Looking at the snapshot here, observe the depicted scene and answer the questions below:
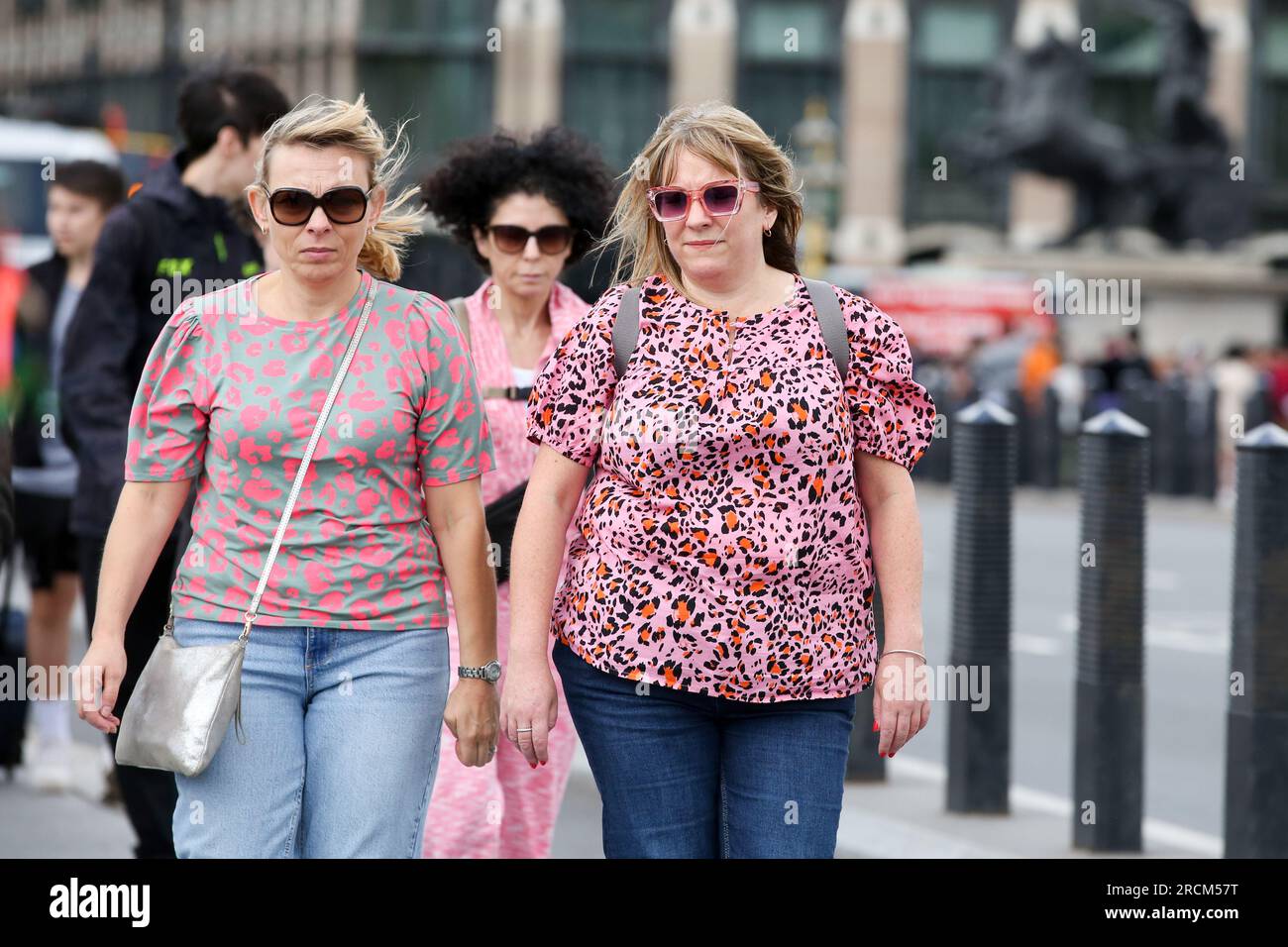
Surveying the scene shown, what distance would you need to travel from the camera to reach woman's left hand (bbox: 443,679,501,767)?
3854 mm

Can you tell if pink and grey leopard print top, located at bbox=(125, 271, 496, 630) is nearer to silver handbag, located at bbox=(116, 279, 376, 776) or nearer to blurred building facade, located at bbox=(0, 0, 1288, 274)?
silver handbag, located at bbox=(116, 279, 376, 776)

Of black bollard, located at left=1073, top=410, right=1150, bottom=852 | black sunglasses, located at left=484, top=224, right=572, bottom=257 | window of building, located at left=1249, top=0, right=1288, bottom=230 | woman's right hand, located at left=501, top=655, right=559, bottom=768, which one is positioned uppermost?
window of building, located at left=1249, top=0, right=1288, bottom=230

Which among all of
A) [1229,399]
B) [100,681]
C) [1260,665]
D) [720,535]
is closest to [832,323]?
[720,535]

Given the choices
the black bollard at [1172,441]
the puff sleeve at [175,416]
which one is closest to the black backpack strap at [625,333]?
the puff sleeve at [175,416]

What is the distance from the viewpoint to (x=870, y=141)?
161 feet

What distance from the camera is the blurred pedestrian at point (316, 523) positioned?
3.64m

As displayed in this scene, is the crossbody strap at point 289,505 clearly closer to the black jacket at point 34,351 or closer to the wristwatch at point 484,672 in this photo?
the wristwatch at point 484,672

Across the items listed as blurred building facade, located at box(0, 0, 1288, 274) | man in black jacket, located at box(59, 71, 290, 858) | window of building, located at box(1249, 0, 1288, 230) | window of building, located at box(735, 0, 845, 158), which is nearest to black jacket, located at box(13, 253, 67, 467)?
man in black jacket, located at box(59, 71, 290, 858)

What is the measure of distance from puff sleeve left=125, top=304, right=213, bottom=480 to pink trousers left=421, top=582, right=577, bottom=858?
3.39 ft

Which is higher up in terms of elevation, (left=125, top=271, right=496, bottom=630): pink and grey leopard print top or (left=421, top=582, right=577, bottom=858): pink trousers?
(left=125, top=271, right=496, bottom=630): pink and grey leopard print top

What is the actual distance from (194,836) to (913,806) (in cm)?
409

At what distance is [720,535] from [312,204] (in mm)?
907

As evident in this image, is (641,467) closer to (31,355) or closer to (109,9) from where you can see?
(31,355)
